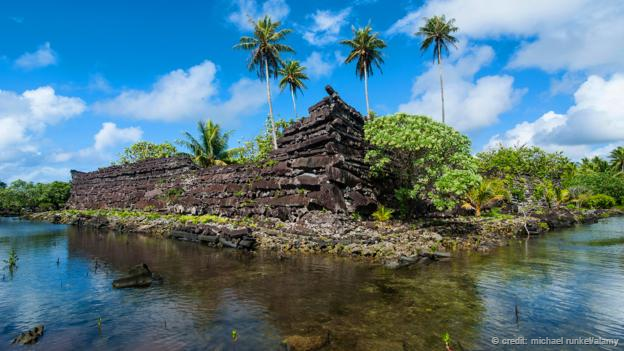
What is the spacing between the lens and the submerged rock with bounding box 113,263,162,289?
11.0m

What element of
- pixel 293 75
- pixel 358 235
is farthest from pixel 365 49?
pixel 358 235

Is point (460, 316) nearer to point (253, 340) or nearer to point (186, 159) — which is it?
point (253, 340)

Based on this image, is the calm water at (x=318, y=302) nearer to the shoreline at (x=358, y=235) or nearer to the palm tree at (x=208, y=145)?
the shoreline at (x=358, y=235)

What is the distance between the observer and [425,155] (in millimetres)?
19266

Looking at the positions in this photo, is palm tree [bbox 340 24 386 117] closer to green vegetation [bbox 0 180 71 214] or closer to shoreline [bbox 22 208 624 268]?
shoreline [bbox 22 208 624 268]

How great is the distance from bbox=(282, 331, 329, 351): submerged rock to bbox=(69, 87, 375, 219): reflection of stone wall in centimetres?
1185

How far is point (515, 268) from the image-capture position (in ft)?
40.9

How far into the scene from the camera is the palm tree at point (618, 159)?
6873 cm

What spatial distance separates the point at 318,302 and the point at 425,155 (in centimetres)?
1285

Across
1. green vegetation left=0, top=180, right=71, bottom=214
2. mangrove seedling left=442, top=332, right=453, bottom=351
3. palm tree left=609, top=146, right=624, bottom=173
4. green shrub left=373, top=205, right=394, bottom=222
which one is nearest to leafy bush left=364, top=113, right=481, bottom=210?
green shrub left=373, top=205, right=394, bottom=222

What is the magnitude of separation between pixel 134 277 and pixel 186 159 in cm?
2559

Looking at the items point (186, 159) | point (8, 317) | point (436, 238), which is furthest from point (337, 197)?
point (186, 159)

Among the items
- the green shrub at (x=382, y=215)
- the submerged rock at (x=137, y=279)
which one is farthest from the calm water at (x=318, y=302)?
the green shrub at (x=382, y=215)

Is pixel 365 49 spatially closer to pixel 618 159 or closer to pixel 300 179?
pixel 300 179
